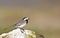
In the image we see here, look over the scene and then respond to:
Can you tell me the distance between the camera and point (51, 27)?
1.00m

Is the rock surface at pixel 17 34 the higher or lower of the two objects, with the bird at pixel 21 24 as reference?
lower

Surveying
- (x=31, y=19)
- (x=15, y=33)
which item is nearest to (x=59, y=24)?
(x=31, y=19)

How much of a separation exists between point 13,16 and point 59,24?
0.34 m

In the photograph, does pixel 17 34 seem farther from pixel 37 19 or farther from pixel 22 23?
pixel 37 19

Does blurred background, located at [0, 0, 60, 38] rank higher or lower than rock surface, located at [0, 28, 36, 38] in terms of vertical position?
higher

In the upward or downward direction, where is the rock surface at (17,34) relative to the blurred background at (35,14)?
downward

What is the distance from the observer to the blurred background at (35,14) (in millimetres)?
975

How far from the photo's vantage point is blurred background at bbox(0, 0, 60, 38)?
97 centimetres

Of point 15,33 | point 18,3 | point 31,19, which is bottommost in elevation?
point 15,33

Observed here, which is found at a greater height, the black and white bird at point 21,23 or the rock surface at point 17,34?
the black and white bird at point 21,23

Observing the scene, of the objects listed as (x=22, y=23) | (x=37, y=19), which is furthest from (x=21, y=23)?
(x=37, y=19)

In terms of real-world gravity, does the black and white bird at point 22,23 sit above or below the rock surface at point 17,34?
above

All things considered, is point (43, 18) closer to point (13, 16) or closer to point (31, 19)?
point (31, 19)

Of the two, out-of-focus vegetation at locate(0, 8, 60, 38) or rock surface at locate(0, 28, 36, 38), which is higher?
out-of-focus vegetation at locate(0, 8, 60, 38)
